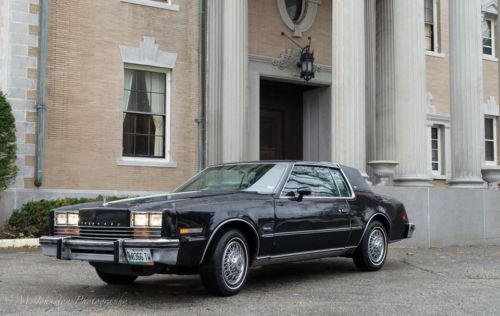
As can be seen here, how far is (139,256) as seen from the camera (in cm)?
637

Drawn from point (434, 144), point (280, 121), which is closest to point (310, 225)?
point (280, 121)

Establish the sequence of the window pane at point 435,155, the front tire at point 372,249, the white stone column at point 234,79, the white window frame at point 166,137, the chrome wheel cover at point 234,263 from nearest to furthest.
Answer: the chrome wheel cover at point 234,263 → the front tire at point 372,249 → the white stone column at point 234,79 → the white window frame at point 166,137 → the window pane at point 435,155

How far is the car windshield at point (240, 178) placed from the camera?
7867 millimetres

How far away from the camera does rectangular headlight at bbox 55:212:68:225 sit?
7066mm

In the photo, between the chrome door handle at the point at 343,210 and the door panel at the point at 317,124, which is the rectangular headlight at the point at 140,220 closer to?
the chrome door handle at the point at 343,210

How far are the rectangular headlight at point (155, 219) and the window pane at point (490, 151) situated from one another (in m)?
18.5

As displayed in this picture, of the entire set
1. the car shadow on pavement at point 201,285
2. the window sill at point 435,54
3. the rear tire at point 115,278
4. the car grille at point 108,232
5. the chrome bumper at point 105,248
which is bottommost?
the car shadow on pavement at point 201,285

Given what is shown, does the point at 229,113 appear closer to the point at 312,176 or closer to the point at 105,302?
the point at 312,176

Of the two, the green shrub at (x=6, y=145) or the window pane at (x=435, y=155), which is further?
the window pane at (x=435, y=155)

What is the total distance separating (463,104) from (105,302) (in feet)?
35.1

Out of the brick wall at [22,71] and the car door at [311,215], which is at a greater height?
the brick wall at [22,71]

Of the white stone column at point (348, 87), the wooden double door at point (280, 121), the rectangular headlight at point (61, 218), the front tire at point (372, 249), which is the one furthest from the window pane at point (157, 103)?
the rectangular headlight at point (61, 218)

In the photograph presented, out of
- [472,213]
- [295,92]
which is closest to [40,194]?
[295,92]

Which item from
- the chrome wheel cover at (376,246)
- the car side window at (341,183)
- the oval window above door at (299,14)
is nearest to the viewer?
the car side window at (341,183)
